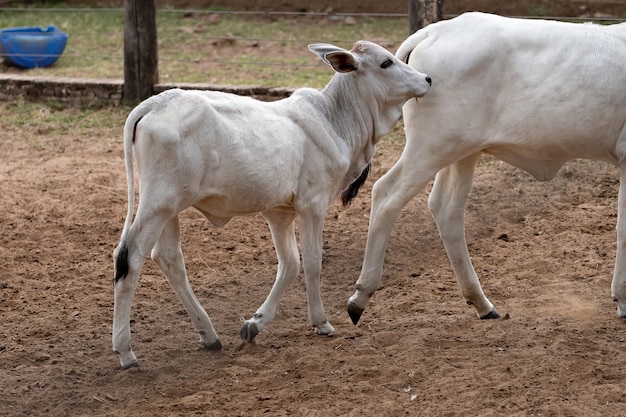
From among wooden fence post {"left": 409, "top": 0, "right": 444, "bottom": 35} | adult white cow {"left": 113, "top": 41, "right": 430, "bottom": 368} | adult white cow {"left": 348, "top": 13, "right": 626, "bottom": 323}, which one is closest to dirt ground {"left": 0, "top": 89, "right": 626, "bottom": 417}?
adult white cow {"left": 113, "top": 41, "right": 430, "bottom": 368}

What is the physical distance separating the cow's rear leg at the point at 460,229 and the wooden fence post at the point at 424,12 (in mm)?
3877

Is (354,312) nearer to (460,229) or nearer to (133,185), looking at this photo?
(460,229)

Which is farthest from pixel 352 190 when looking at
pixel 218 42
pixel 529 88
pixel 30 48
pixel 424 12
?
pixel 218 42

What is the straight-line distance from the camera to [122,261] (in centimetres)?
489

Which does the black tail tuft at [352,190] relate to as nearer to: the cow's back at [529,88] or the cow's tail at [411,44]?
the cow's back at [529,88]

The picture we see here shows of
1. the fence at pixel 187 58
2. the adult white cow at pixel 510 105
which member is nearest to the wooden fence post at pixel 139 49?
the fence at pixel 187 58

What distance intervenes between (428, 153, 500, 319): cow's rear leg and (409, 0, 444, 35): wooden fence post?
12.7 ft

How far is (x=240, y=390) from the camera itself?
16.0ft

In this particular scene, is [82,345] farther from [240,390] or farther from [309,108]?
[309,108]

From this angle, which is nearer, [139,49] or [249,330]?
[249,330]

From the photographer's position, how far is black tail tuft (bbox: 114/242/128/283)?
4883 millimetres

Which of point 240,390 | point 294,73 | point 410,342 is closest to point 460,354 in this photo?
point 410,342

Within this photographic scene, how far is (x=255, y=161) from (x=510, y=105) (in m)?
1.47

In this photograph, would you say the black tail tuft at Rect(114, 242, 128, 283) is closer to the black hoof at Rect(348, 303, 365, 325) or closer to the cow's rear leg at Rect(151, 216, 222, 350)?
the cow's rear leg at Rect(151, 216, 222, 350)
